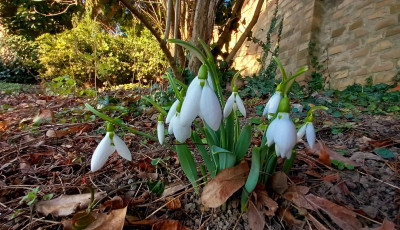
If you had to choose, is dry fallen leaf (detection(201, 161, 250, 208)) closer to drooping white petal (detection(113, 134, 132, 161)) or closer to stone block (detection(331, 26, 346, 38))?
drooping white petal (detection(113, 134, 132, 161))

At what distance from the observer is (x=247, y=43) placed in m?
5.66

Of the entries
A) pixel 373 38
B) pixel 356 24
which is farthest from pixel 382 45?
pixel 356 24

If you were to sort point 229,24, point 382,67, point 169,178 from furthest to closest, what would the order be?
point 229,24 → point 382,67 → point 169,178

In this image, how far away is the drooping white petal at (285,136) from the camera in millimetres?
517

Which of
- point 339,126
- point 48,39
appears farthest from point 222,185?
point 48,39

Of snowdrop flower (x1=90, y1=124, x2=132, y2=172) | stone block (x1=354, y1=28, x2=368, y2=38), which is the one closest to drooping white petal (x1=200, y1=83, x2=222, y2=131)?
snowdrop flower (x1=90, y1=124, x2=132, y2=172)

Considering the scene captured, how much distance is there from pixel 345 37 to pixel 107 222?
4215 millimetres

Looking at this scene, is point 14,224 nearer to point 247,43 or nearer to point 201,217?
point 201,217

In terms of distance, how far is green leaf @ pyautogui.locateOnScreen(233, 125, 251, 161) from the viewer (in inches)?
26.4

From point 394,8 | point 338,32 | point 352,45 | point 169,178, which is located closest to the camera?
point 169,178

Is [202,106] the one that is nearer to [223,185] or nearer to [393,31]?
[223,185]

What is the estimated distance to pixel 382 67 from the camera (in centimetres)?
304

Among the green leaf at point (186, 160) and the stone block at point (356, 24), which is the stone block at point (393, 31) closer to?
the stone block at point (356, 24)

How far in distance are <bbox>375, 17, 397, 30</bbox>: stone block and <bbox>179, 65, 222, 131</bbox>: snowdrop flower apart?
3.71 metres
